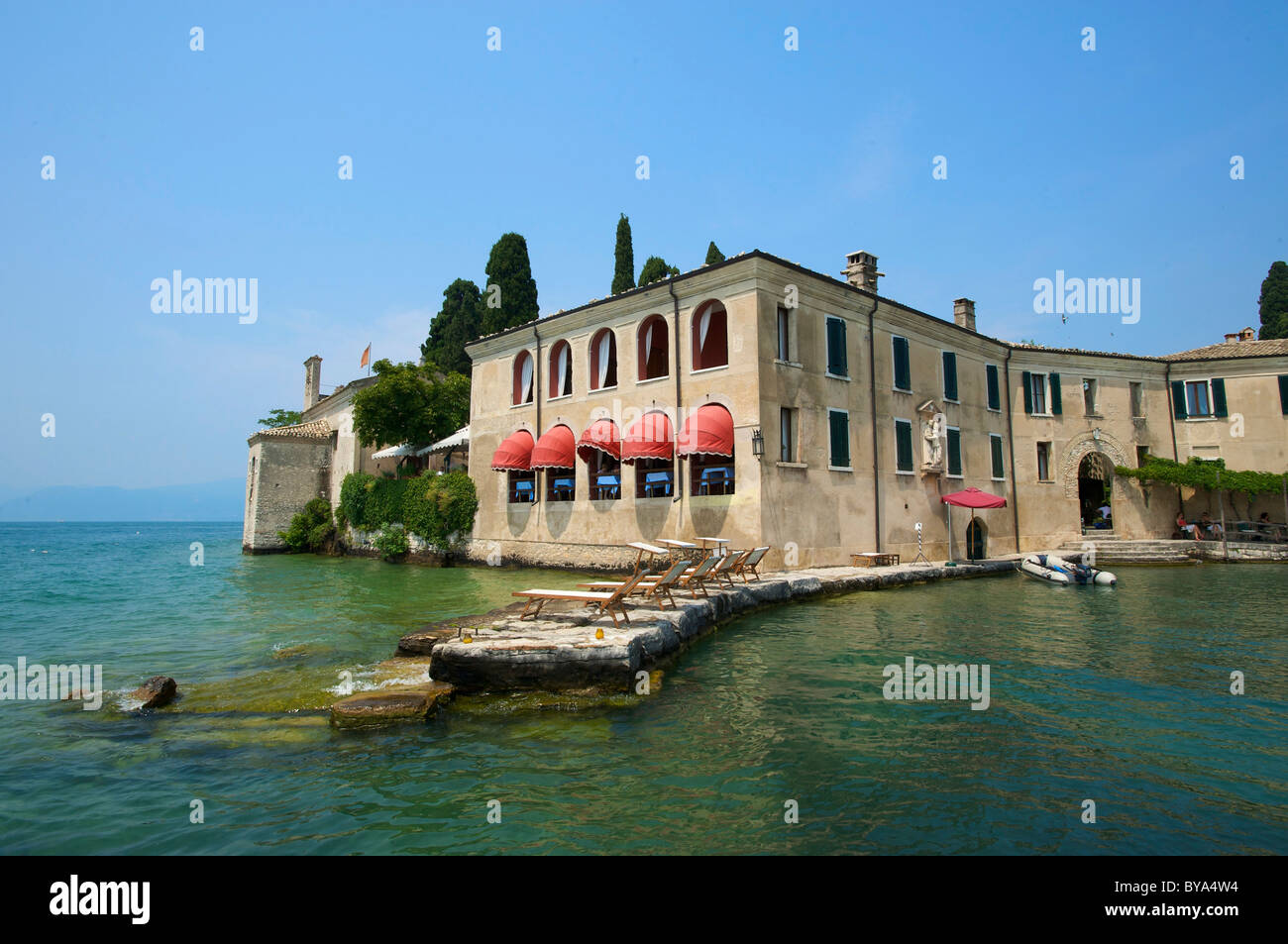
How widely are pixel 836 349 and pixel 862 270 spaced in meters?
3.77

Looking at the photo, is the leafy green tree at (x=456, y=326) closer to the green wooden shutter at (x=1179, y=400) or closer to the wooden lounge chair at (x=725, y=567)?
the wooden lounge chair at (x=725, y=567)

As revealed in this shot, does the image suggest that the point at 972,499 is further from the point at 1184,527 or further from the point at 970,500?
the point at 1184,527

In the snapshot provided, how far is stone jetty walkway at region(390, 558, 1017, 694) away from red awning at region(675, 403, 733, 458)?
5.94 metres

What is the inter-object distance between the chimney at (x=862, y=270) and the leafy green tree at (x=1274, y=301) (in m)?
32.6

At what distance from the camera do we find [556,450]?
71.2ft

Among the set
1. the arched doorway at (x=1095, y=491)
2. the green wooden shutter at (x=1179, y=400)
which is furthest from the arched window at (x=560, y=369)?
the green wooden shutter at (x=1179, y=400)

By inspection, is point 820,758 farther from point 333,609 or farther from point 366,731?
point 333,609

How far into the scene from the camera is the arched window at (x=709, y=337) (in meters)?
18.9

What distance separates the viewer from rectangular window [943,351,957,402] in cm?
2353

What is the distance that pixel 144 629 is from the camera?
41.4 feet

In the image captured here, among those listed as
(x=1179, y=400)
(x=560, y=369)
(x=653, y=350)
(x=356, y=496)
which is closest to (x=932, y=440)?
(x=653, y=350)

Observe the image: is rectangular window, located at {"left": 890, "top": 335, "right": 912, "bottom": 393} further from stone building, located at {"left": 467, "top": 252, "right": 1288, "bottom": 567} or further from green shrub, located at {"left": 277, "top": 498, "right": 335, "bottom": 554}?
green shrub, located at {"left": 277, "top": 498, "right": 335, "bottom": 554}
